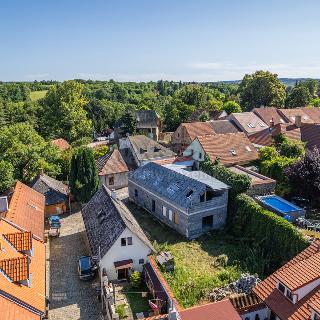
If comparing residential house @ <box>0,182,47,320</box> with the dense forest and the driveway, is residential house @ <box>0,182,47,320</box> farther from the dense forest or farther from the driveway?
the dense forest

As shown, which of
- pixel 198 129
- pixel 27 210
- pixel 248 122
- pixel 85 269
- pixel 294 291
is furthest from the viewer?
pixel 248 122

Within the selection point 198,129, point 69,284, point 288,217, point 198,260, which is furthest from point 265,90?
point 69,284

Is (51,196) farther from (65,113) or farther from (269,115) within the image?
(269,115)

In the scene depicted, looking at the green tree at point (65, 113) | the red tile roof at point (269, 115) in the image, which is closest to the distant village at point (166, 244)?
the green tree at point (65, 113)

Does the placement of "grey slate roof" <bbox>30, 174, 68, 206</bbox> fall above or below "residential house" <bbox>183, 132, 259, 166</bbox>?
below

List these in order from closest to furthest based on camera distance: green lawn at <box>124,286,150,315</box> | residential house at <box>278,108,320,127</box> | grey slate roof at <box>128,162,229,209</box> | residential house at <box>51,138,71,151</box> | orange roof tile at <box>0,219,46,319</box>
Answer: orange roof tile at <box>0,219,46,319</box> → green lawn at <box>124,286,150,315</box> → grey slate roof at <box>128,162,229,209</box> → residential house at <box>51,138,71,151</box> → residential house at <box>278,108,320,127</box>

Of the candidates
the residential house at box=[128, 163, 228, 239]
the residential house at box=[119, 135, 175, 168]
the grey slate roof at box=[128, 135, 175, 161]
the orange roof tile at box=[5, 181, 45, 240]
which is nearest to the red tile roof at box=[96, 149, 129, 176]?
the residential house at box=[119, 135, 175, 168]
